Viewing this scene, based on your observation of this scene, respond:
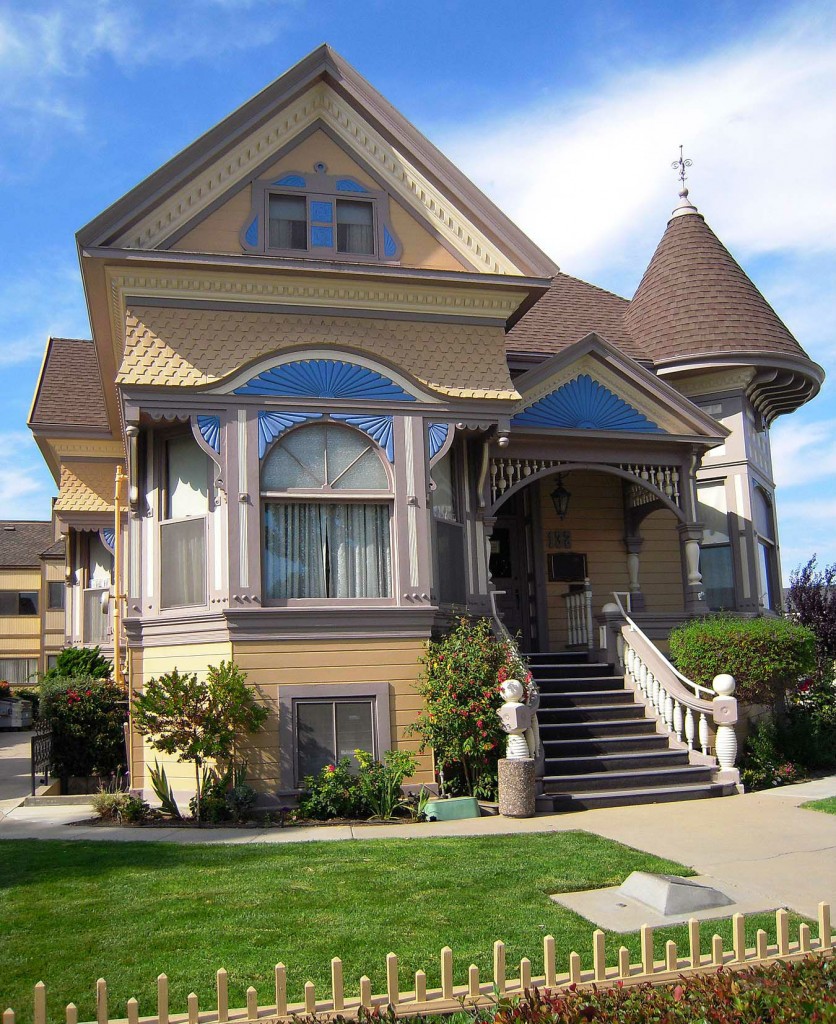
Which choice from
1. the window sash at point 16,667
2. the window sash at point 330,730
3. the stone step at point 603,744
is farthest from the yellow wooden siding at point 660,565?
the window sash at point 16,667

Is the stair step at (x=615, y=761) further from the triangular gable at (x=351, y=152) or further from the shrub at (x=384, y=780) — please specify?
the triangular gable at (x=351, y=152)

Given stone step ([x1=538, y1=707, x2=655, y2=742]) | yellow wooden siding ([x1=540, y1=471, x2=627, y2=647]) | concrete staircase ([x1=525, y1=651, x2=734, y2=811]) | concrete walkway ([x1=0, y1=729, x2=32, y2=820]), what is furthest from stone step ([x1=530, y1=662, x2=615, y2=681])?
concrete walkway ([x1=0, y1=729, x2=32, y2=820])

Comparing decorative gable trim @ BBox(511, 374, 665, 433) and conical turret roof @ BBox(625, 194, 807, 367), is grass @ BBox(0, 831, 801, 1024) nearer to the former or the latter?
decorative gable trim @ BBox(511, 374, 665, 433)

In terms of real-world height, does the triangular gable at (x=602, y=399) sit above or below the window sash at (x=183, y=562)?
above

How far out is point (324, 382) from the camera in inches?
494

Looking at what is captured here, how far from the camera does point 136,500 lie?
1280 cm

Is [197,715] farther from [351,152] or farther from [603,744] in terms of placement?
[351,152]

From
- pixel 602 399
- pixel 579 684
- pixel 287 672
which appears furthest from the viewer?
pixel 602 399

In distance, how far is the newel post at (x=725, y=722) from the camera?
1191 cm

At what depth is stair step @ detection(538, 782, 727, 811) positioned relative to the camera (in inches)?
437

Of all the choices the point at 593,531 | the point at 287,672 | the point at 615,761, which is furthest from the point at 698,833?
the point at 593,531

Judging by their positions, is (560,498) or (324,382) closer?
(324,382)

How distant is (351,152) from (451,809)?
8.24 m

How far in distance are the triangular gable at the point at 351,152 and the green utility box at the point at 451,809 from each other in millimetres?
6625
